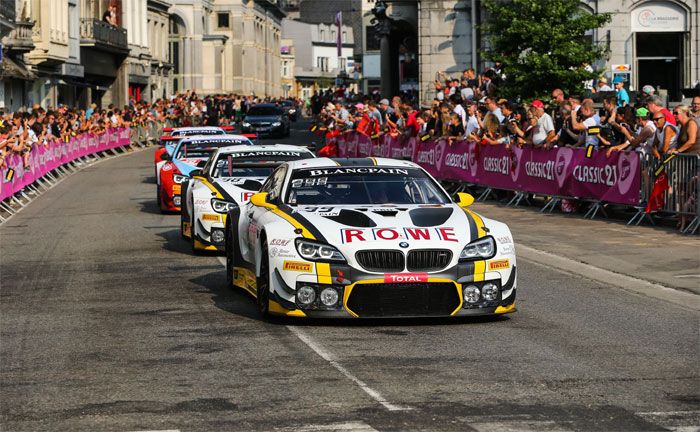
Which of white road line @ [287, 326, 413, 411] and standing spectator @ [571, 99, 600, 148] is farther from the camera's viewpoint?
standing spectator @ [571, 99, 600, 148]

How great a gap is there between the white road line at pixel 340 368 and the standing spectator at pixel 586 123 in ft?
37.8

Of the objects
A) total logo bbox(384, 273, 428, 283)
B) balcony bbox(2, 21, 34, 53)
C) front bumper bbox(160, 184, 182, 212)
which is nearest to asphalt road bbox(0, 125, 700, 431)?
total logo bbox(384, 273, 428, 283)

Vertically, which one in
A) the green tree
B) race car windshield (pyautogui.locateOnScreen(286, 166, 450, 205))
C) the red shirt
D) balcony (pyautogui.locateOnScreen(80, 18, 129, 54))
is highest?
balcony (pyautogui.locateOnScreen(80, 18, 129, 54))

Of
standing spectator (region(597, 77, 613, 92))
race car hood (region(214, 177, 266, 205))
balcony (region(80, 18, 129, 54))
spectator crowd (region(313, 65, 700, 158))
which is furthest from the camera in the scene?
balcony (region(80, 18, 129, 54))

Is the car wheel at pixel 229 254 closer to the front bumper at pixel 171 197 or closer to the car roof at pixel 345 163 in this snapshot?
the car roof at pixel 345 163

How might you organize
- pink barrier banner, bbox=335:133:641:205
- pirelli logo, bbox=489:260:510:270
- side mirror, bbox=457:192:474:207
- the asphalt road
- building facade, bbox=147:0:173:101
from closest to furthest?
1. the asphalt road
2. pirelli logo, bbox=489:260:510:270
3. side mirror, bbox=457:192:474:207
4. pink barrier banner, bbox=335:133:641:205
5. building facade, bbox=147:0:173:101

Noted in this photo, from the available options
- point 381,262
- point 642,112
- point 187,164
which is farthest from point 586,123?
point 381,262

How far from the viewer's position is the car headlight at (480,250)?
36.2 ft

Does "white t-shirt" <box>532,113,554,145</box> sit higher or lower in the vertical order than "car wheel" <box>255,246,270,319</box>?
higher

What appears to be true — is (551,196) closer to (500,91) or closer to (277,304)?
(500,91)

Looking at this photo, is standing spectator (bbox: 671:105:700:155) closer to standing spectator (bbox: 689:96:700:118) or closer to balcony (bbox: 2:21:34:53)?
standing spectator (bbox: 689:96:700:118)

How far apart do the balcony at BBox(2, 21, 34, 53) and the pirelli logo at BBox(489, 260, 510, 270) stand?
4646 centimetres

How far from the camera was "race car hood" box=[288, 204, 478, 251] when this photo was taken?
10.9 metres

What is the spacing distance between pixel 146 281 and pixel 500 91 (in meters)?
19.1
